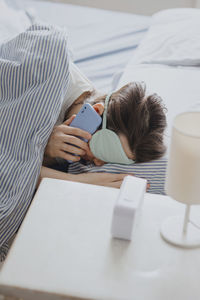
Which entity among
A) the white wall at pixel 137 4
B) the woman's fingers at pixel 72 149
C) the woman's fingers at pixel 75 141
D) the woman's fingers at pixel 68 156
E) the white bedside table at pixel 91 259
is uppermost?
the white bedside table at pixel 91 259

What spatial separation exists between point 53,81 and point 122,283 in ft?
2.24

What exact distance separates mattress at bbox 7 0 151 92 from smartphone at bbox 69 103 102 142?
1.65 ft

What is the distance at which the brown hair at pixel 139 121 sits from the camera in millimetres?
1014

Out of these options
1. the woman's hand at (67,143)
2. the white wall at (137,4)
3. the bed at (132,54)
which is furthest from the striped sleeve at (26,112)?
the white wall at (137,4)

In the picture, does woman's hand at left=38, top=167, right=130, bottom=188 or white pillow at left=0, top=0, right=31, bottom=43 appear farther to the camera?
white pillow at left=0, top=0, right=31, bottom=43

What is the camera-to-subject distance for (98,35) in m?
Answer: 2.00

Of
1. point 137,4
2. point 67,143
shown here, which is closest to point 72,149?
point 67,143

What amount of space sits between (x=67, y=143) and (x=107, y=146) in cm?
14

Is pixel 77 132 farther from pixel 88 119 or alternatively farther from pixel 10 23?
pixel 10 23

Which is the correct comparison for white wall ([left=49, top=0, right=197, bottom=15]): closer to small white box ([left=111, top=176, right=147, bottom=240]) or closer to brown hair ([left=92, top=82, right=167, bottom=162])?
brown hair ([left=92, top=82, right=167, bottom=162])

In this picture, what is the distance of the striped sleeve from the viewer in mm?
1043

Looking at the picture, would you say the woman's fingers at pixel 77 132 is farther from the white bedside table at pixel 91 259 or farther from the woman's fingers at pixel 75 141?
the white bedside table at pixel 91 259

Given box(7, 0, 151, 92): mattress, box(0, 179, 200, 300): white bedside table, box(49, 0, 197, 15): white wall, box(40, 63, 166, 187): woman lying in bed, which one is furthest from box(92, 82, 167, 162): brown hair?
box(49, 0, 197, 15): white wall

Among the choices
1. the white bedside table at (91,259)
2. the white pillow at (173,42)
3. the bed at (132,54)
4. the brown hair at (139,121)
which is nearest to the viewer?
the white bedside table at (91,259)
